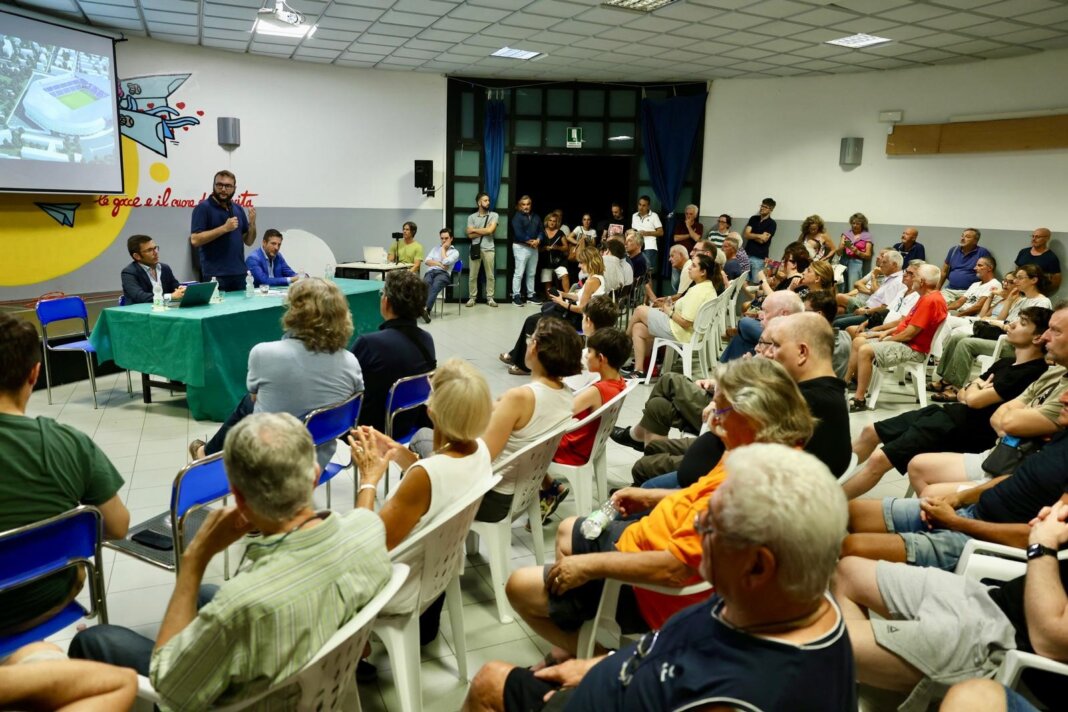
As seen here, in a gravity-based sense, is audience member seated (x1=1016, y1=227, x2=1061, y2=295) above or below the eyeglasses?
above

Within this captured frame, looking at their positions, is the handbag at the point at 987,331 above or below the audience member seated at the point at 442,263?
below

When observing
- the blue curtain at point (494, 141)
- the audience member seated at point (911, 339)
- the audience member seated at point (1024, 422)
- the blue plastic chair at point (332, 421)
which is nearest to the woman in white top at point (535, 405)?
the blue plastic chair at point (332, 421)

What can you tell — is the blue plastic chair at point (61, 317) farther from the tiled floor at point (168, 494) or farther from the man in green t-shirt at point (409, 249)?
the man in green t-shirt at point (409, 249)

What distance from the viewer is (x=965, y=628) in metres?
1.71

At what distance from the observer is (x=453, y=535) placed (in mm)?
1934

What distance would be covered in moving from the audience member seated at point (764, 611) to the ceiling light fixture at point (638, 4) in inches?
247

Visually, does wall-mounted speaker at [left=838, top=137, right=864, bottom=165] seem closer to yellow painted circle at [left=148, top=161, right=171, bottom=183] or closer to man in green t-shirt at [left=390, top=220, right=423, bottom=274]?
man in green t-shirt at [left=390, top=220, right=423, bottom=274]

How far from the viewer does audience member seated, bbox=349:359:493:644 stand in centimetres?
185

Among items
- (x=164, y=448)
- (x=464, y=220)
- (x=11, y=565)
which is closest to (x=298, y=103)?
(x=464, y=220)

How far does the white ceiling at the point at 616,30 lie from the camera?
6453 mm

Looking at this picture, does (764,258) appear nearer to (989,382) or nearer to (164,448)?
(989,382)

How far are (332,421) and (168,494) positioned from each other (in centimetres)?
135

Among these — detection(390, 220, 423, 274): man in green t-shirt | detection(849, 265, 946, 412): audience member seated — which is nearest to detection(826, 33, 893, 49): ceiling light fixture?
detection(849, 265, 946, 412): audience member seated

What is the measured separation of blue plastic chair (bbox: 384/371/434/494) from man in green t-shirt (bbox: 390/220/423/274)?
6356 millimetres
